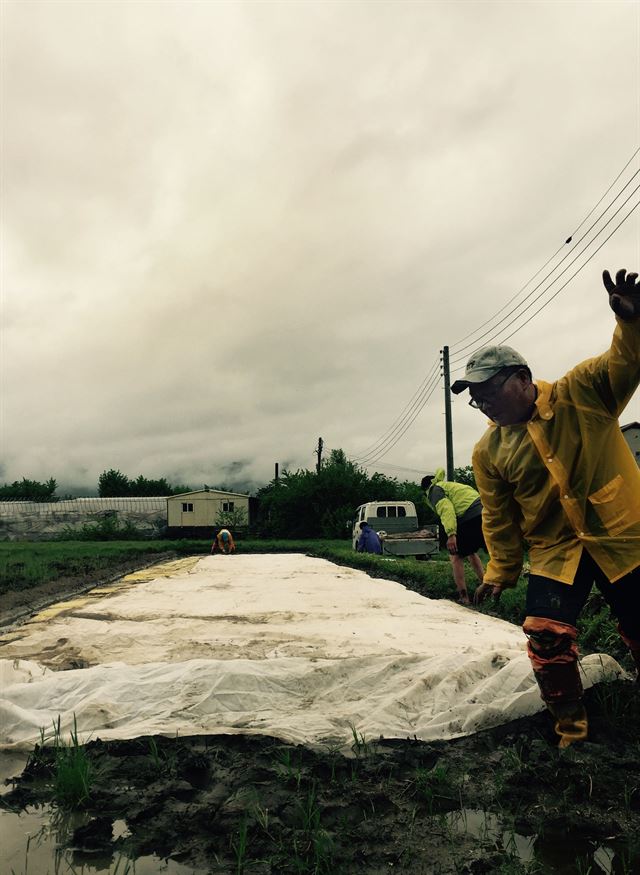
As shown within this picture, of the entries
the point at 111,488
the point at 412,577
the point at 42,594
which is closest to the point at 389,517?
the point at 412,577

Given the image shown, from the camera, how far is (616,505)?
247 cm

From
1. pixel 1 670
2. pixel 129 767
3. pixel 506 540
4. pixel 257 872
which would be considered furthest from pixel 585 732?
pixel 1 670

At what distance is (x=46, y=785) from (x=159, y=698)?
823 mm

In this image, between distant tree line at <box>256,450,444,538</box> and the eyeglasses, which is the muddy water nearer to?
the eyeglasses

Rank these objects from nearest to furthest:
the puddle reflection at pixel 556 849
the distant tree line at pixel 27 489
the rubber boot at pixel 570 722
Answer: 1. the puddle reflection at pixel 556 849
2. the rubber boot at pixel 570 722
3. the distant tree line at pixel 27 489

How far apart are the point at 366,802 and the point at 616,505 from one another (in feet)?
4.83

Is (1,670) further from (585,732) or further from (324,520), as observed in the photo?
(324,520)

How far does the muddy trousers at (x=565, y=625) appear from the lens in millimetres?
2482

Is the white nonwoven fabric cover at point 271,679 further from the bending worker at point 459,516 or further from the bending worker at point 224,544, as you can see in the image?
the bending worker at point 224,544

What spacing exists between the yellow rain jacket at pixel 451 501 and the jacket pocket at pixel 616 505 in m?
4.40

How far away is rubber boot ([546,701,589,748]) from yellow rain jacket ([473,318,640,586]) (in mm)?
507

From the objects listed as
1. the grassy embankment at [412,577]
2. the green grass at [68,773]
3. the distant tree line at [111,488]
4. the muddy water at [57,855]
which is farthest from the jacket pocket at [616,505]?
the distant tree line at [111,488]

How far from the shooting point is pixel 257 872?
1.67m

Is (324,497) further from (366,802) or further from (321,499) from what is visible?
(366,802)
